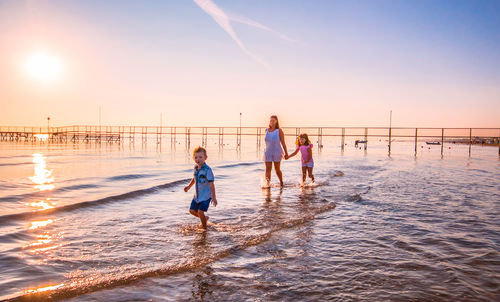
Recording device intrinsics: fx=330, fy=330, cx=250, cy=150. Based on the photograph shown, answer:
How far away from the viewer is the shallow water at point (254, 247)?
2.70 metres

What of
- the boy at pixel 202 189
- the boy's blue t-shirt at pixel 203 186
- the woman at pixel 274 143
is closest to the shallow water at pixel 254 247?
the boy at pixel 202 189

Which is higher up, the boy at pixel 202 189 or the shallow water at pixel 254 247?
the boy at pixel 202 189

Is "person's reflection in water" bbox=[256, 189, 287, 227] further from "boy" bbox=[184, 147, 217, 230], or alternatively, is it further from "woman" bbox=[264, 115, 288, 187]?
"woman" bbox=[264, 115, 288, 187]

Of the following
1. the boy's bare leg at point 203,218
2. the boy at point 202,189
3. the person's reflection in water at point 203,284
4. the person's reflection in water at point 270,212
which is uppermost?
the boy at point 202,189

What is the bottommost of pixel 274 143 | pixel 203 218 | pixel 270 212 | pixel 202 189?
pixel 270 212

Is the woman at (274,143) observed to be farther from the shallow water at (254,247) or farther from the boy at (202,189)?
the boy at (202,189)

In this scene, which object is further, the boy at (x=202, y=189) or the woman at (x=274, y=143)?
the woman at (x=274, y=143)

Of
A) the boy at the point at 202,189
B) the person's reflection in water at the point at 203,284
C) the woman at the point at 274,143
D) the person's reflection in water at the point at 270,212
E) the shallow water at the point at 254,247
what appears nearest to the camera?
the person's reflection in water at the point at 203,284

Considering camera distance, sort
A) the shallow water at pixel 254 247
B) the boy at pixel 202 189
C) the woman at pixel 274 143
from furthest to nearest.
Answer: the woman at pixel 274 143 < the boy at pixel 202 189 < the shallow water at pixel 254 247

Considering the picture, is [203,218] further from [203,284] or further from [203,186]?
[203,284]

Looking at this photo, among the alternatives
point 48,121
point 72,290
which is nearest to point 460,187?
point 72,290

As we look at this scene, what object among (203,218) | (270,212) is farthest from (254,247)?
(270,212)

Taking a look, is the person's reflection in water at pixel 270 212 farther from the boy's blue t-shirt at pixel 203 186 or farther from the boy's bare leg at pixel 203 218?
the boy's blue t-shirt at pixel 203 186

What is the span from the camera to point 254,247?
150 inches
